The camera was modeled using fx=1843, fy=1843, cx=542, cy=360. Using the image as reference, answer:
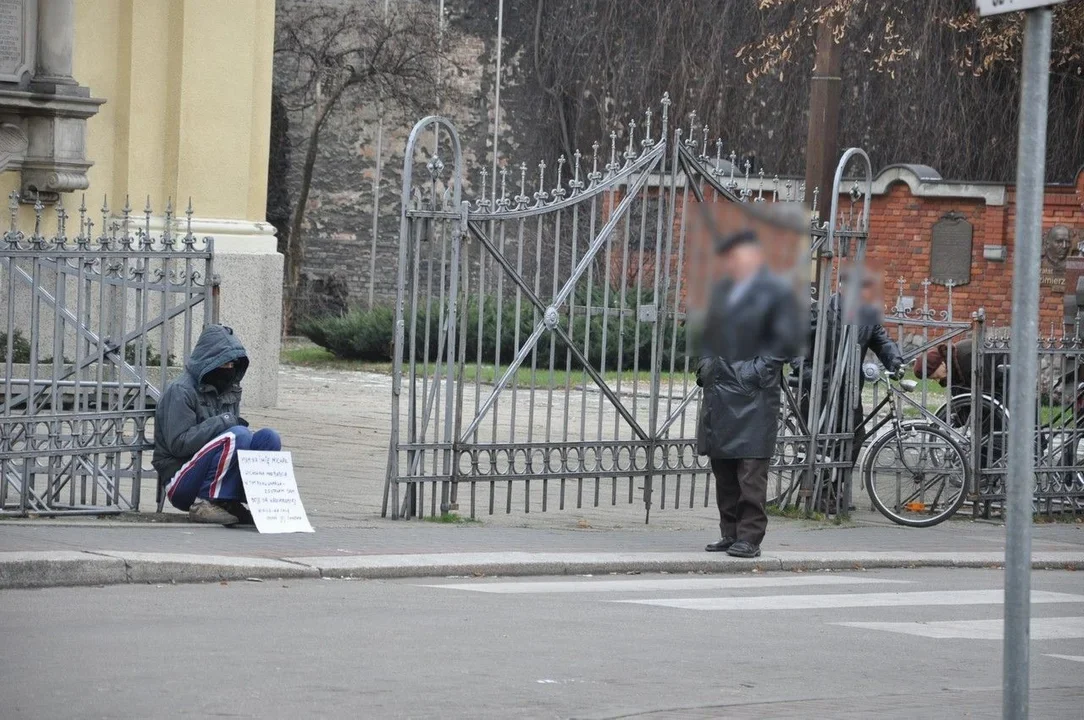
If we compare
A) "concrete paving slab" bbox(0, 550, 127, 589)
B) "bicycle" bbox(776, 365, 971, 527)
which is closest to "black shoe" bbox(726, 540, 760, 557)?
"bicycle" bbox(776, 365, 971, 527)

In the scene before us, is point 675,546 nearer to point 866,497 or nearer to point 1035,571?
point 1035,571

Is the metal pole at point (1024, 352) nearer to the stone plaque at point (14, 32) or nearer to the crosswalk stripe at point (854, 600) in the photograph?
the crosswalk stripe at point (854, 600)

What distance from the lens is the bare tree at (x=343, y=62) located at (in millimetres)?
34375

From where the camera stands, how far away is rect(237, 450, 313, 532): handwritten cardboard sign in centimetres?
1112

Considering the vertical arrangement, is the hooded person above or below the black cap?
below

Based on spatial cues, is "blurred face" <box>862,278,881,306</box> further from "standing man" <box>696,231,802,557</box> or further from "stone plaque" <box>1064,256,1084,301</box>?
"stone plaque" <box>1064,256,1084,301</box>

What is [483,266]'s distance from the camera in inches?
508

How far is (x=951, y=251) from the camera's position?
23688 mm

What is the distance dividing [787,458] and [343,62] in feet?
72.6

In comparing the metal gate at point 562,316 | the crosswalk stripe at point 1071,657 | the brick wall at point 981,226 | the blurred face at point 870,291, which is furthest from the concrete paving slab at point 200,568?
the brick wall at point 981,226

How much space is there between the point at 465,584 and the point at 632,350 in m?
4.10

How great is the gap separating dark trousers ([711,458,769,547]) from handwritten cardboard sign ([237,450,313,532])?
265 centimetres

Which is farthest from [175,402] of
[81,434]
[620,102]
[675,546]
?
[620,102]

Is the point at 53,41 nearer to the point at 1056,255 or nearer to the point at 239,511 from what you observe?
the point at 239,511
